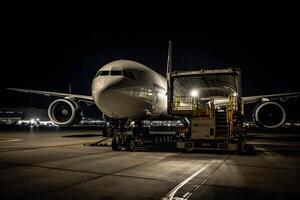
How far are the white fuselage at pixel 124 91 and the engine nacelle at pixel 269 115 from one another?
26.2ft

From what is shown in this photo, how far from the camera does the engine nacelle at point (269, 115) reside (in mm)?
21383

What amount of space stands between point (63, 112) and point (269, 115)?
1441 centimetres

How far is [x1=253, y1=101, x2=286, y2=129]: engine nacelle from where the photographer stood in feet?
70.2

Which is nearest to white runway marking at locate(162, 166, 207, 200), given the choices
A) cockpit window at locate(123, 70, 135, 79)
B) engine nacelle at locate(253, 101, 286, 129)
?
cockpit window at locate(123, 70, 135, 79)

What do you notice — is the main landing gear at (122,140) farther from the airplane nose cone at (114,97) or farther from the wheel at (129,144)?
the airplane nose cone at (114,97)

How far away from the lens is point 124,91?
584 inches

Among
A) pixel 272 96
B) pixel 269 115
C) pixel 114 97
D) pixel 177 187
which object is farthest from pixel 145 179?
pixel 272 96

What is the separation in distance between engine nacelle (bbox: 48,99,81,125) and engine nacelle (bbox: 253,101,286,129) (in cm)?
1230

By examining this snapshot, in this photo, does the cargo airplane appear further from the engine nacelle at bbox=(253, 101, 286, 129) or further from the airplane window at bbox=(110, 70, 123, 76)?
the engine nacelle at bbox=(253, 101, 286, 129)

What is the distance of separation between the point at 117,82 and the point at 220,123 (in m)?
5.43

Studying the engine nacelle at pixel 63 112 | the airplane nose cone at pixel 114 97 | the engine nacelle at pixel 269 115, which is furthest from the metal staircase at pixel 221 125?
the engine nacelle at pixel 63 112

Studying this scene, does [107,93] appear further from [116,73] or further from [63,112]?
[63,112]

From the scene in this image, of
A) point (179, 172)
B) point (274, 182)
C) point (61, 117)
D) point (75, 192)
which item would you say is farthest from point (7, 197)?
point (61, 117)

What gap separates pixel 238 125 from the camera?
48.3 feet
